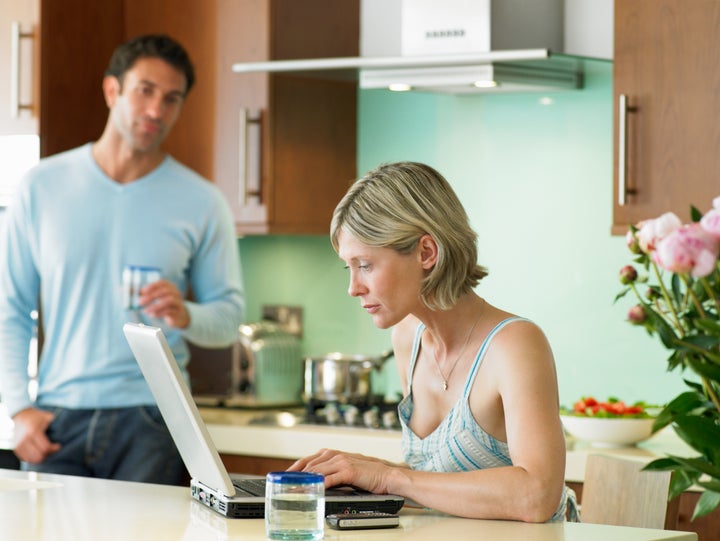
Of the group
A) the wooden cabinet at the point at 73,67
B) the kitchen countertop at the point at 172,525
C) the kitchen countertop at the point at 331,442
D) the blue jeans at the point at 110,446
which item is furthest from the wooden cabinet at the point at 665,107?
the wooden cabinet at the point at 73,67

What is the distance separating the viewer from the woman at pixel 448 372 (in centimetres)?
199

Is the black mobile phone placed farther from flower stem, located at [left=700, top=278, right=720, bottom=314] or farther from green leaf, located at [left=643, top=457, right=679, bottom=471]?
flower stem, located at [left=700, top=278, right=720, bottom=314]

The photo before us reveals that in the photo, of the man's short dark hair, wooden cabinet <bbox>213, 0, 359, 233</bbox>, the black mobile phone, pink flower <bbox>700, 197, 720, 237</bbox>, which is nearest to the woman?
the black mobile phone

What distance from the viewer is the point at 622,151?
328 centimetres

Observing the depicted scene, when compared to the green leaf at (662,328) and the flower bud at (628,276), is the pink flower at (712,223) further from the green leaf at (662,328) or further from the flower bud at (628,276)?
the flower bud at (628,276)

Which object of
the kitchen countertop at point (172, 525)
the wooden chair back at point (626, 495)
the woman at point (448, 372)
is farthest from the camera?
the wooden chair back at point (626, 495)

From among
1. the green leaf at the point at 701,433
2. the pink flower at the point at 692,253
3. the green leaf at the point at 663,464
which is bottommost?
the green leaf at the point at 663,464

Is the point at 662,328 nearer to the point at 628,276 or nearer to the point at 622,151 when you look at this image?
the point at 628,276

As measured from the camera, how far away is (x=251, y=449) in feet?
11.7

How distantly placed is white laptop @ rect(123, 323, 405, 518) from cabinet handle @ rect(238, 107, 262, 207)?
6.08 feet

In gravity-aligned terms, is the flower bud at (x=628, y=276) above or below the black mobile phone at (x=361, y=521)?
above

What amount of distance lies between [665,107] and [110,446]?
1.72 m

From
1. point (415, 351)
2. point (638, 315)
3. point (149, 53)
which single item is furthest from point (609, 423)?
point (638, 315)

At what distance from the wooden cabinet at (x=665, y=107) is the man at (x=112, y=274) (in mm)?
1137
